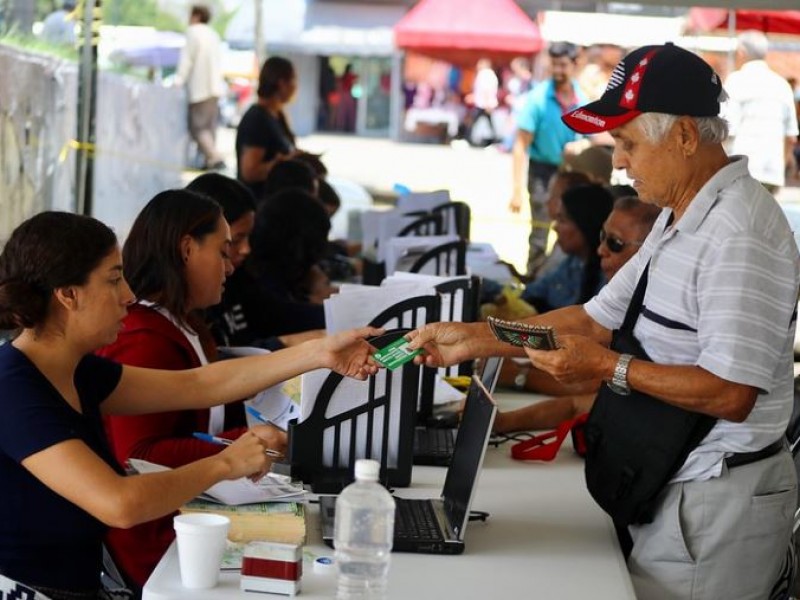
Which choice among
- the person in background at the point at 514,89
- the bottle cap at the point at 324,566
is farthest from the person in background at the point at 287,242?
the person in background at the point at 514,89

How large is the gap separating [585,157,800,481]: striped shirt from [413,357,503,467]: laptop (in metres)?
Answer: 0.39

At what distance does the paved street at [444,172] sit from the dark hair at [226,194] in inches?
254

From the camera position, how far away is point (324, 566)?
2.17 metres

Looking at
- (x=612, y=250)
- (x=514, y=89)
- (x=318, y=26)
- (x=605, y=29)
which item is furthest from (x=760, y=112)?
(x=514, y=89)

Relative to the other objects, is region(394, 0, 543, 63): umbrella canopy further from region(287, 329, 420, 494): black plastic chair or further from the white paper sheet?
the white paper sheet

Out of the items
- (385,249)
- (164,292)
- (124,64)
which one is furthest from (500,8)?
(164,292)

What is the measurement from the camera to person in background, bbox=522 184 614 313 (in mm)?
5188


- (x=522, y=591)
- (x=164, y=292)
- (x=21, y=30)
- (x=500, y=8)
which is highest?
(x=500, y=8)

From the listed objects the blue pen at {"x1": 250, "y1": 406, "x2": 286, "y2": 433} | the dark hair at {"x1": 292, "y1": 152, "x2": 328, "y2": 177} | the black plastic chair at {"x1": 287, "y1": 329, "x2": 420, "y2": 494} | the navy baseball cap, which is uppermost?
the navy baseball cap

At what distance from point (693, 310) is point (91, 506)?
117cm

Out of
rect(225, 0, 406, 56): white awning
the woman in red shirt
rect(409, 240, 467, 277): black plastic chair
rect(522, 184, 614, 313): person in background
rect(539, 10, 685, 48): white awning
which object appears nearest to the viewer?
the woman in red shirt

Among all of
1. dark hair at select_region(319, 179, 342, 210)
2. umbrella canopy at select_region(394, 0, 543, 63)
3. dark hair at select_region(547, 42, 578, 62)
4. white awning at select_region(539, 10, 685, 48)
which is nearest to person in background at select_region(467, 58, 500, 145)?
umbrella canopy at select_region(394, 0, 543, 63)

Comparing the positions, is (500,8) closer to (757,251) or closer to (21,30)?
(21,30)

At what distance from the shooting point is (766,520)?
2455 mm
